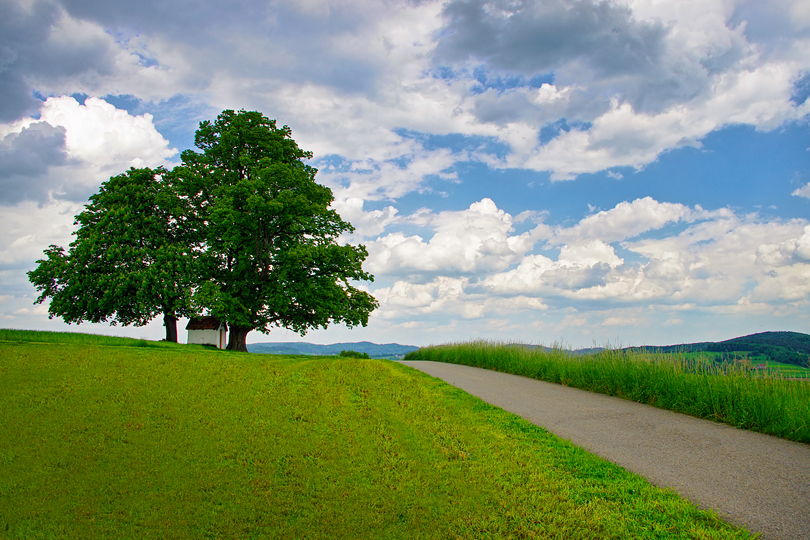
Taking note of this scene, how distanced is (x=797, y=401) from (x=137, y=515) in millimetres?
10722

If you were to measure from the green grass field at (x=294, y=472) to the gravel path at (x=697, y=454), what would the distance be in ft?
1.61

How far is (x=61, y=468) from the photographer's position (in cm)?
665

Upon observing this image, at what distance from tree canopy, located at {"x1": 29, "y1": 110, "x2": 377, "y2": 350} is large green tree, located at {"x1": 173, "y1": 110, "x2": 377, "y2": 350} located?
63 millimetres

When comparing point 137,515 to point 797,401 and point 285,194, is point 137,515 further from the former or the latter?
point 285,194

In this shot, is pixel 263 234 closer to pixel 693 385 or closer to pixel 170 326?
pixel 170 326

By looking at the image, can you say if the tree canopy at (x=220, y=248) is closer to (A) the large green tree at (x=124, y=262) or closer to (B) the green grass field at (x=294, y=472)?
(A) the large green tree at (x=124, y=262)

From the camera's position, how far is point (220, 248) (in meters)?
27.7

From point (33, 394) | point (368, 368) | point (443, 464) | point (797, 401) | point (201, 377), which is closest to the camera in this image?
point (443, 464)

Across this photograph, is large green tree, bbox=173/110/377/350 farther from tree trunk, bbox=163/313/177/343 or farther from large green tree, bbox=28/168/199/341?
tree trunk, bbox=163/313/177/343

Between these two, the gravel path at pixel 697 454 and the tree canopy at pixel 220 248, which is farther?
the tree canopy at pixel 220 248

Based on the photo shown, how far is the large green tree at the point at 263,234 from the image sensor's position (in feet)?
86.8

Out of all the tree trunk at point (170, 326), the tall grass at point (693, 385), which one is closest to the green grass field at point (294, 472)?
the tall grass at point (693, 385)

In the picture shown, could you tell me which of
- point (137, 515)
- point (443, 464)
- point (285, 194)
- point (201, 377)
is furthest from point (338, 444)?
point (285, 194)

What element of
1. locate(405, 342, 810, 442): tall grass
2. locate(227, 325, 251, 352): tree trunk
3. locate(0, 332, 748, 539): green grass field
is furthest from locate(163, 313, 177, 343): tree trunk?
locate(405, 342, 810, 442): tall grass
